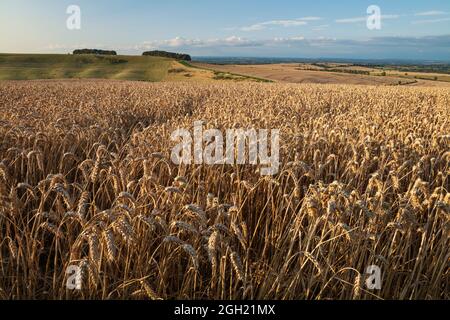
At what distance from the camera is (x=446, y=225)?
2668 mm

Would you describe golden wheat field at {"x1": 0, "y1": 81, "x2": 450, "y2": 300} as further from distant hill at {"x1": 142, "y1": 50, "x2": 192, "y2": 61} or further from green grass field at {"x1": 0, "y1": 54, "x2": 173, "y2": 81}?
distant hill at {"x1": 142, "y1": 50, "x2": 192, "y2": 61}

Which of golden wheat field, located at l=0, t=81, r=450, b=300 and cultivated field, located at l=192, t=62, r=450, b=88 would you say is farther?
cultivated field, located at l=192, t=62, r=450, b=88

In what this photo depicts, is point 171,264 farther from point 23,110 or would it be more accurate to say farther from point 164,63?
point 164,63

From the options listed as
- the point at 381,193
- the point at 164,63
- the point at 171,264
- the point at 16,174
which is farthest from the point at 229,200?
the point at 164,63

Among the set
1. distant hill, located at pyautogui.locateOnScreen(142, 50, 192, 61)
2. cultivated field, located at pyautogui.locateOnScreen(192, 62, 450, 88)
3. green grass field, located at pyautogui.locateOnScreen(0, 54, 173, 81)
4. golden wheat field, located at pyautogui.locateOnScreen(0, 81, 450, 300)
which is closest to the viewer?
golden wheat field, located at pyautogui.locateOnScreen(0, 81, 450, 300)

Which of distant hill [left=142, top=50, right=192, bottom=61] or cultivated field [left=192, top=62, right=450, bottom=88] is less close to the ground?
distant hill [left=142, top=50, right=192, bottom=61]

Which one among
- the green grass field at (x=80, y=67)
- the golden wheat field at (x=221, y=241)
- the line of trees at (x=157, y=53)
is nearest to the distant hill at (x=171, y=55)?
the line of trees at (x=157, y=53)

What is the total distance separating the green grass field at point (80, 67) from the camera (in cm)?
5856

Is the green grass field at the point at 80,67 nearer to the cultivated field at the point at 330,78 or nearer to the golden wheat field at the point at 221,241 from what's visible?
the cultivated field at the point at 330,78

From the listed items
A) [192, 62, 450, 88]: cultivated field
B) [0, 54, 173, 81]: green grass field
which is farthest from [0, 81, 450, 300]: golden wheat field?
[0, 54, 173, 81]: green grass field

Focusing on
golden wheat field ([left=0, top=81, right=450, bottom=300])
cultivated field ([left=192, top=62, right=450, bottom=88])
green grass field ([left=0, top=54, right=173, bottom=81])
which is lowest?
golden wheat field ([left=0, top=81, right=450, bottom=300])

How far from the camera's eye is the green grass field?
5856cm

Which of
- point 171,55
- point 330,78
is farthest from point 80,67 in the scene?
point 330,78

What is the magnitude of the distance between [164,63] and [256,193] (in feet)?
240
